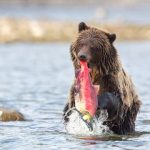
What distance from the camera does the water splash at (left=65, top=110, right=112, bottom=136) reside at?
13.3 meters

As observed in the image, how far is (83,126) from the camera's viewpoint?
1390 centimetres

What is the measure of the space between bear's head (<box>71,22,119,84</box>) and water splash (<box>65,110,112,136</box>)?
59cm

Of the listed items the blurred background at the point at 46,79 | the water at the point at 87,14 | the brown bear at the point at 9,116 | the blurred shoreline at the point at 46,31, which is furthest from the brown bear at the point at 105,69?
the water at the point at 87,14

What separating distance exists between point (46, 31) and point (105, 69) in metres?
35.9

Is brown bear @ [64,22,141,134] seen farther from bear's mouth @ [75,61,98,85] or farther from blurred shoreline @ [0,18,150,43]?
blurred shoreline @ [0,18,150,43]

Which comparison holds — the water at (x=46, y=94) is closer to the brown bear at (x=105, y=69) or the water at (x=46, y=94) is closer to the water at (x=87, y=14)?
the brown bear at (x=105, y=69)

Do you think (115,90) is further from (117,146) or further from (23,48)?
(23,48)

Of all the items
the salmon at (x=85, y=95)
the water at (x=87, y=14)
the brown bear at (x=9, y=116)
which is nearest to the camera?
the salmon at (x=85, y=95)

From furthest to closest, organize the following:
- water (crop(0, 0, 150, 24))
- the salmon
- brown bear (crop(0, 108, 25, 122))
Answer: water (crop(0, 0, 150, 24)), brown bear (crop(0, 108, 25, 122)), the salmon

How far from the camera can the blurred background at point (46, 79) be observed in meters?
13.8

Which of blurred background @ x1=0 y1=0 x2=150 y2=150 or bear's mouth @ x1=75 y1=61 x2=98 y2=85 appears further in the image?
blurred background @ x1=0 y1=0 x2=150 y2=150

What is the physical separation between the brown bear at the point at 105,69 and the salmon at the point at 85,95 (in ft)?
0.26

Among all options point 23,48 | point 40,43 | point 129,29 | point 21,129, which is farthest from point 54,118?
point 129,29

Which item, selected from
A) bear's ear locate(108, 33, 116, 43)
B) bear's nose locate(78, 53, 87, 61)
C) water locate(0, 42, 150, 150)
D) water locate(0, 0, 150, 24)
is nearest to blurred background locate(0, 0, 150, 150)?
water locate(0, 42, 150, 150)
